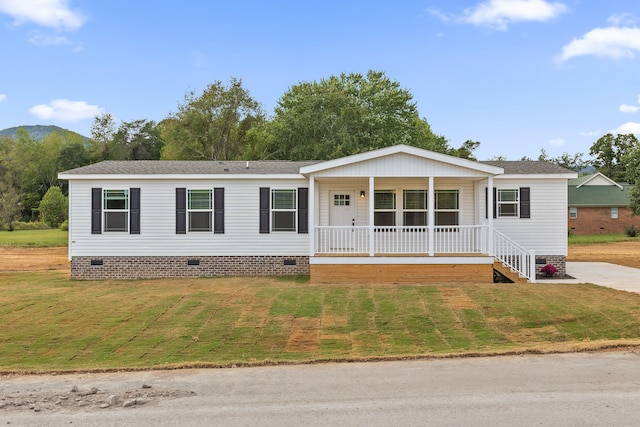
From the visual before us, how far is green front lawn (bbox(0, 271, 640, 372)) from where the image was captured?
8492 millimetres

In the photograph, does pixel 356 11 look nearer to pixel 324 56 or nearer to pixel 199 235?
pixel 324 56

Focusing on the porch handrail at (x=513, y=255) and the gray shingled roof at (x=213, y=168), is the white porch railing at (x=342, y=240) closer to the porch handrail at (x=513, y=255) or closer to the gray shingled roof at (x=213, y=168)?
the gray shingled roof at (x=213, y=168)

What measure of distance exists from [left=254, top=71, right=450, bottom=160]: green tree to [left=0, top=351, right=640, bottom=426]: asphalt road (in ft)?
79.2

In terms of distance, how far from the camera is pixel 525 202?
16.8 metres

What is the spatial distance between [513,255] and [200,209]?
956cm

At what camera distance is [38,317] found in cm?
1119

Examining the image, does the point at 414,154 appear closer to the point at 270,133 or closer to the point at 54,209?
the point at 270,133

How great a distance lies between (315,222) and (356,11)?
1537cm

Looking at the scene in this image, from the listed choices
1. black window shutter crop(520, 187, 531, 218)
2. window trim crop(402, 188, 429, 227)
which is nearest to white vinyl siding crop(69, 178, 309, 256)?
window trim crop(402, 188, 429, 227)

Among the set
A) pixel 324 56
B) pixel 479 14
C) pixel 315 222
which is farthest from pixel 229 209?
pixel 324 56

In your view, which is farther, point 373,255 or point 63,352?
point 373,255

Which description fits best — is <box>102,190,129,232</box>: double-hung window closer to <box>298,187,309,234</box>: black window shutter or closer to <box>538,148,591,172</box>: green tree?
<box>298,187,309,234</box>: black window shutter

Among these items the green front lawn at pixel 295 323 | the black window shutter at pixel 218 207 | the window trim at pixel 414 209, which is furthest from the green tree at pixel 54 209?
the window trim at pixel 414 209

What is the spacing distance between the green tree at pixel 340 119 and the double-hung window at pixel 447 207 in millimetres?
14074
